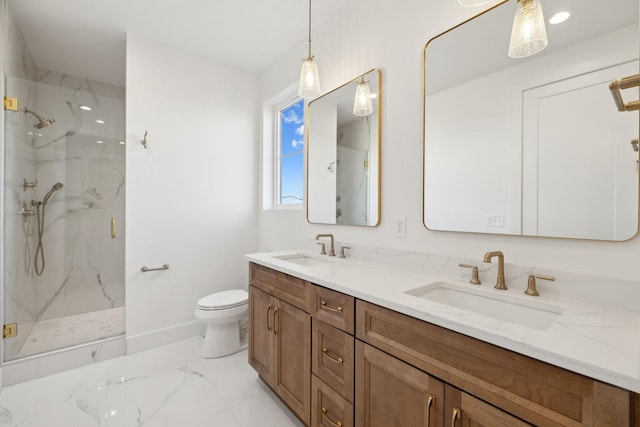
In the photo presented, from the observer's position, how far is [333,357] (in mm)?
1268

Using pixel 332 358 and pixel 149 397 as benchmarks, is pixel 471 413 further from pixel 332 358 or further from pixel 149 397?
pixel 149 397

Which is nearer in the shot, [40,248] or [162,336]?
[162,336]

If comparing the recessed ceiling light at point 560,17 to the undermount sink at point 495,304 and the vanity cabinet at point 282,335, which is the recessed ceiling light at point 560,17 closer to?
the undermount sink at point 495,304

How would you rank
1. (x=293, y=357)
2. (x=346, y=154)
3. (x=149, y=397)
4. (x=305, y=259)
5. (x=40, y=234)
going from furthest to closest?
1. (x=40, y=234)
2. (x=305, y=259)
3. (x=346, y=154)
4. (x=149, y=397)
5. (x=293, y=357)

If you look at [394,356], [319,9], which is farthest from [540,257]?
[319,9]

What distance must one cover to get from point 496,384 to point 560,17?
1335mm

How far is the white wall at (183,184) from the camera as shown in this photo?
2.36 meters

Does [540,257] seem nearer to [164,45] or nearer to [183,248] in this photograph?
[183,248]

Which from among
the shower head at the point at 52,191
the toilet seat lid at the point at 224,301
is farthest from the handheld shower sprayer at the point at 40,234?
the toilet seat lid at the point at 224,301

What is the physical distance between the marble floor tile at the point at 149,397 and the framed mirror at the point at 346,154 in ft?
4.17

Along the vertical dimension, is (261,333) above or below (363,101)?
below

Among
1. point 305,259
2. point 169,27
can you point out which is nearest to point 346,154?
point 305,259

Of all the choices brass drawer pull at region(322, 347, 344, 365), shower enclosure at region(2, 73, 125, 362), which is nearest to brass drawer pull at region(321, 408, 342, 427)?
brass drawer pull at region(322, 347, 344, 365)

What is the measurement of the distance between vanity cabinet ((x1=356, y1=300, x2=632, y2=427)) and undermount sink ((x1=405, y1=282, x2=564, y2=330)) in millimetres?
232
